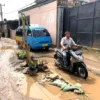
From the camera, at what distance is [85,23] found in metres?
10.9

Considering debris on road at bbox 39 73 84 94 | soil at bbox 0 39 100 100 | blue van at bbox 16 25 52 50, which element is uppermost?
blue van at bbox 16 25 52 50

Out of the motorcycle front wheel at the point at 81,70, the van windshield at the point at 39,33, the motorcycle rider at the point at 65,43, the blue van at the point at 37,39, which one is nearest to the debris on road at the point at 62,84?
the motorcycle front wheel at the point at 81,70

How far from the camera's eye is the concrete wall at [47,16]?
14047 mm

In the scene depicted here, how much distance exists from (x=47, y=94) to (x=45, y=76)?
151 centimetres

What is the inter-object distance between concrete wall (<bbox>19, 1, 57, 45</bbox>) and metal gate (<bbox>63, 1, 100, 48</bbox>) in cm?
136

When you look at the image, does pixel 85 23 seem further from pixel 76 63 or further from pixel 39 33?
pixel 76 63

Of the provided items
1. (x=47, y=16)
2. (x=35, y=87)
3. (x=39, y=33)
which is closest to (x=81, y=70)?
(x=35, y=87)

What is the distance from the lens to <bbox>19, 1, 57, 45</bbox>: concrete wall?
46.1 feet

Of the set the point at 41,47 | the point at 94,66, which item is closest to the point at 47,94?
the point at 94,66

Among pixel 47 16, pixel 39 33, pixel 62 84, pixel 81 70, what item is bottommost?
pixel 62 84

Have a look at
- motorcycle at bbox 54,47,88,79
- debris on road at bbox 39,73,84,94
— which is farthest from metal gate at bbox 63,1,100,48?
debris on road at bbox 39,73,84,94

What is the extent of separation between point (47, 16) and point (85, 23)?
17.7 ft

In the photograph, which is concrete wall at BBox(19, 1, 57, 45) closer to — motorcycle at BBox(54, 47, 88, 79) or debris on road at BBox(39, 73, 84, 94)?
motorcycle at BBox(54, 47, 88, 79)

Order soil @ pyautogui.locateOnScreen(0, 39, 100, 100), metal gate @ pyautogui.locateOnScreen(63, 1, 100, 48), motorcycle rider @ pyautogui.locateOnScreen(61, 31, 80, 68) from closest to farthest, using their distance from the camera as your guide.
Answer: soil @ pyautogui.locateOnScreen(0, 39, 100, 100)
motorcycle rider @ pyautogui.locateOnScreen(61, 31, 80, 68)
metal gate @ pyautogui.locateOnScreen(63, 1, 100, 48)
